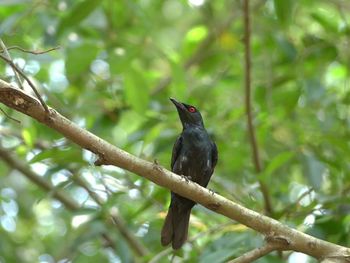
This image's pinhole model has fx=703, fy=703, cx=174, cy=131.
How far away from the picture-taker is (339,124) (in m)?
7.13

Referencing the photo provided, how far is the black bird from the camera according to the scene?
19.0ft

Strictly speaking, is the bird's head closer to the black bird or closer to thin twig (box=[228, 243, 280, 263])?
the black bird

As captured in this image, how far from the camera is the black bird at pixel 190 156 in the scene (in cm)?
578

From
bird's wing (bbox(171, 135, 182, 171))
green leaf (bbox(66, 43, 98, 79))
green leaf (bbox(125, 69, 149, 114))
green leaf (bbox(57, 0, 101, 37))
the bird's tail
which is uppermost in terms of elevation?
green leaf (bbox(57, 0, 101, 37))

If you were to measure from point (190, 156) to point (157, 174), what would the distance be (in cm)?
221

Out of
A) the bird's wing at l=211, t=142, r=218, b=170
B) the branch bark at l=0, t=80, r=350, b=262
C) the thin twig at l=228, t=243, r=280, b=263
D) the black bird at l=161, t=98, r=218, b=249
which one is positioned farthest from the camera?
the bird's wing at l=211, t=142, r=218, b=170

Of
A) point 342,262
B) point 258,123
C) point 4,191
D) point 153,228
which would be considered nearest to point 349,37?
point 258,123

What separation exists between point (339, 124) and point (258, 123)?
2.97 ft

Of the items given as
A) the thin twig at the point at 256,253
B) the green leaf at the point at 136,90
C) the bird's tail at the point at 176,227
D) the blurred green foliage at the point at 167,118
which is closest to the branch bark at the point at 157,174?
the thin twig at the point at 256,253

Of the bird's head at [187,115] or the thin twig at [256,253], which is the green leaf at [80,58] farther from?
the thin twig at [256,253]

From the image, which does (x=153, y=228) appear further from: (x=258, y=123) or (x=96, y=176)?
(x=258, y=123)

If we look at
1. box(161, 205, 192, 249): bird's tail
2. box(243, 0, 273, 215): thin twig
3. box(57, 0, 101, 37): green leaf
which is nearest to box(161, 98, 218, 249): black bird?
box(161, 205, 192, 249): bird's tail

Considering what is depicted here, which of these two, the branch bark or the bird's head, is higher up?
the branch bark

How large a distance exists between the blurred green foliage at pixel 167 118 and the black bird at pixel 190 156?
16 cm
